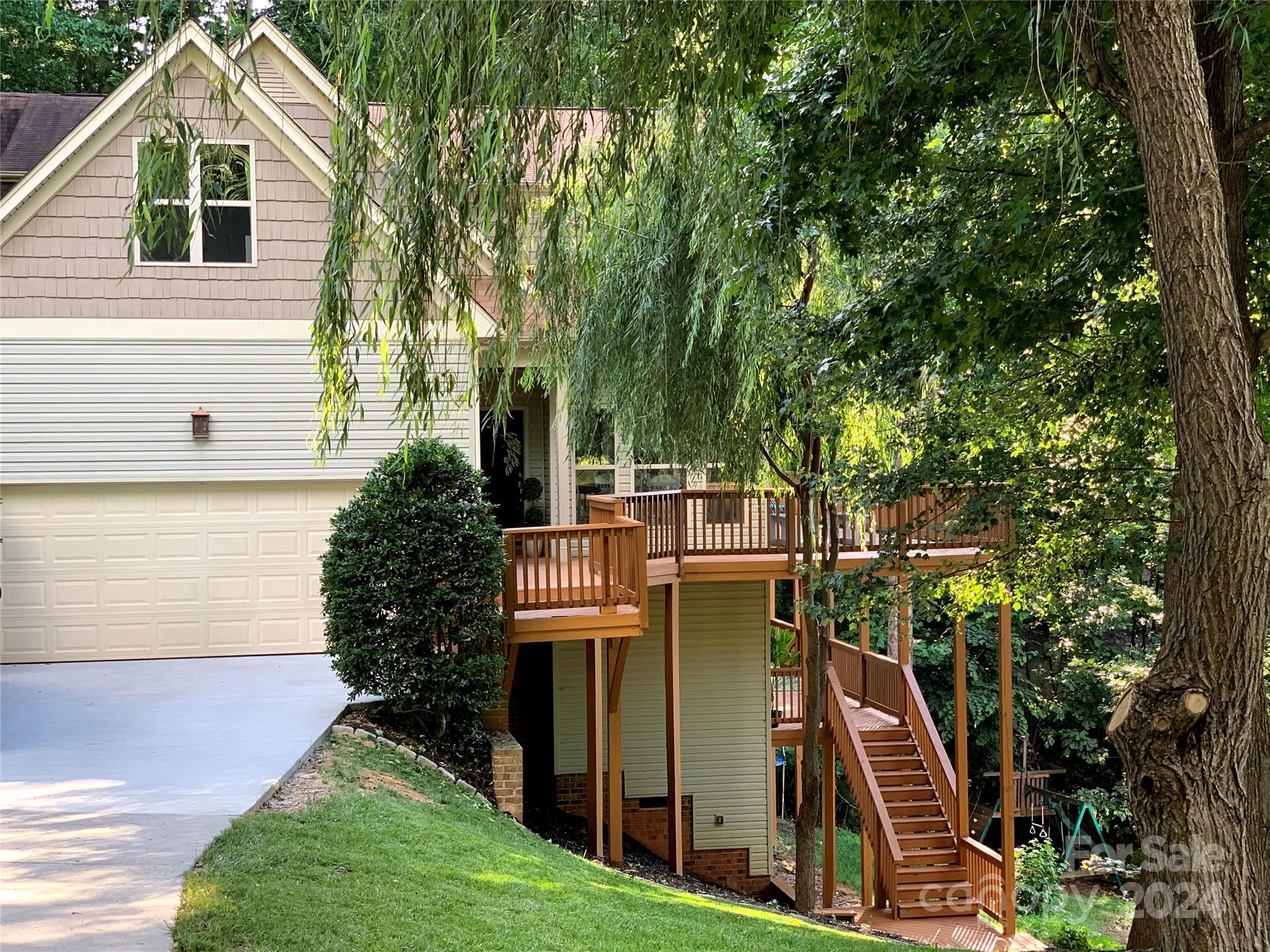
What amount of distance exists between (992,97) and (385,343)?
4.27 m

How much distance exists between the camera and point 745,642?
577 inches

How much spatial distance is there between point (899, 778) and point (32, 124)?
14185 millimetres

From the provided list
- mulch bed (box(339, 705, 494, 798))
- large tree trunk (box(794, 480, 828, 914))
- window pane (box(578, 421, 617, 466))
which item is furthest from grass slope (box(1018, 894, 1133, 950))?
mulch bed (box(339, 705, 494, 798))

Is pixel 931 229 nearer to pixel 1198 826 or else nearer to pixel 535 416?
pixel 1198 826

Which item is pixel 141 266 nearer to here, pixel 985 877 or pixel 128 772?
pixel 128 772

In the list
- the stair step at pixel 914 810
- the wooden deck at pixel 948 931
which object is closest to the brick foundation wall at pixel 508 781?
the wooden deck at pixel 948 931

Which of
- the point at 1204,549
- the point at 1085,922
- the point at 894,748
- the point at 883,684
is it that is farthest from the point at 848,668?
the point at 1204,549

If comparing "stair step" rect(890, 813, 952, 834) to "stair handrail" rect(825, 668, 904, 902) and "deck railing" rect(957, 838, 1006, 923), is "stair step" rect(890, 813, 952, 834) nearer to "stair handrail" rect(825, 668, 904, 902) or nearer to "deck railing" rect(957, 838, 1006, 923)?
"stair handrail" rect(825, 668, 904, 902)

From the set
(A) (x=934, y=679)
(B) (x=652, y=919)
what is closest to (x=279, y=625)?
(B) (x=652, y=919)

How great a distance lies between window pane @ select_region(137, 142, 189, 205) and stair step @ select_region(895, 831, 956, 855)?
458 inches

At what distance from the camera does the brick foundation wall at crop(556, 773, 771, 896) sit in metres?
14.3

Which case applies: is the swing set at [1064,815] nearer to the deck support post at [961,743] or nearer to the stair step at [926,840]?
the deck support post at [961,743]

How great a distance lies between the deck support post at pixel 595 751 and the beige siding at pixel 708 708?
6.25 feet

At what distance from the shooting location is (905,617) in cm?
1245
